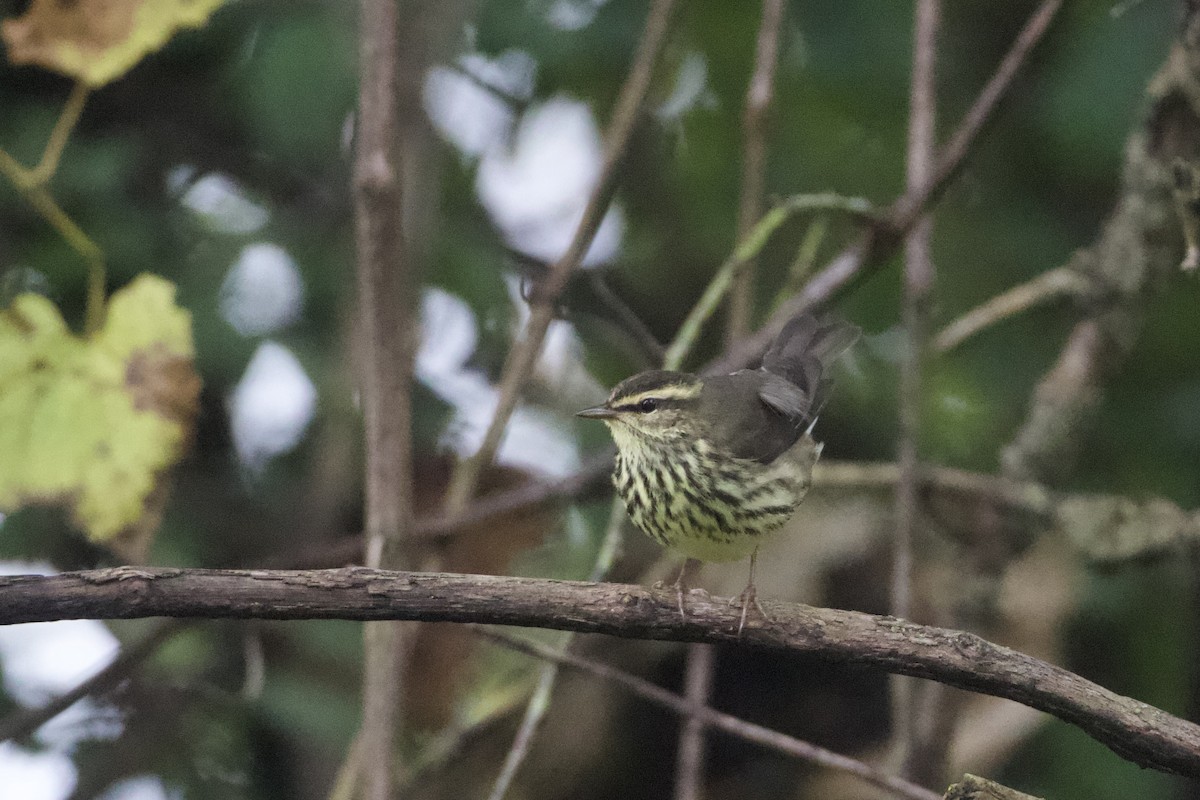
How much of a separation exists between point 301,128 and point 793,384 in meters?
1.49

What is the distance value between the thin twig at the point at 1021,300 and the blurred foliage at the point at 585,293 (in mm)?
202

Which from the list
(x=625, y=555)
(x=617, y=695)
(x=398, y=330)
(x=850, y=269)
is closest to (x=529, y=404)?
(x=625, y=555)

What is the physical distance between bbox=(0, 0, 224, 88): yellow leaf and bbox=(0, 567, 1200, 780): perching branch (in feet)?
5.20

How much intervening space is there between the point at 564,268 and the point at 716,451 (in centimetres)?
56

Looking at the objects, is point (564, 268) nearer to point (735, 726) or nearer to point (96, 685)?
point (735, 726)

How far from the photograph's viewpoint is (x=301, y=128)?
11.2ft

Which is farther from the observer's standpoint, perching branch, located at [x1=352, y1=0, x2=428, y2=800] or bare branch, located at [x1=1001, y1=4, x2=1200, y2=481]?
bare branch, located at [x1=1001, y1=4, x2=1200, y2=481]

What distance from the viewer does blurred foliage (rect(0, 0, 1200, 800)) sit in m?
3.32

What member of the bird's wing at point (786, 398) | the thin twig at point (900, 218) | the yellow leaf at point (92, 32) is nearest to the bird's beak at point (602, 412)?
the bird's wing at point (786, 398)

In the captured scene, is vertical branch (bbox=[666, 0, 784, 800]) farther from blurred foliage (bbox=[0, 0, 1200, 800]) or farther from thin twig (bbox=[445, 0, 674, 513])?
blurred foliage (bbox=[0, 0, 1200, 800])

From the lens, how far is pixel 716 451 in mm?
2820

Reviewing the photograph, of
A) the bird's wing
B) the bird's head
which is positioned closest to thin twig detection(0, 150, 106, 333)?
the bird's head

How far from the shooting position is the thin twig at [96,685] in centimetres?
275

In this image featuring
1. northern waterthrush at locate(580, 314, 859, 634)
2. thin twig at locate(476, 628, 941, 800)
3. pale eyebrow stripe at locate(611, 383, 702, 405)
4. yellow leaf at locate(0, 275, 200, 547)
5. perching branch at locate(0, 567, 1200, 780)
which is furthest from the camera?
pale eyebrow stripe at locate(611, 383, 702, 405)
